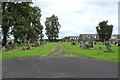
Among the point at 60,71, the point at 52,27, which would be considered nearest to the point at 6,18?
the point at 60,71

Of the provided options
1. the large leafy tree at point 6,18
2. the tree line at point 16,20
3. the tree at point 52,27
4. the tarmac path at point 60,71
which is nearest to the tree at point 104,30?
the tree at point 52,27

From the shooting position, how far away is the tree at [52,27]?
314ft

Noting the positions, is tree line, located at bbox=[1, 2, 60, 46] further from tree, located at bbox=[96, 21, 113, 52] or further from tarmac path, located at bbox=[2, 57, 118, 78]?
tree, located at bbox=[96, 21, 113, 52]

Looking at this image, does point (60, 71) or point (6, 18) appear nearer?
point (60, 71)

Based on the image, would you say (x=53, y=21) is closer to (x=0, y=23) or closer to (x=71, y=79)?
(x=0, y=23)

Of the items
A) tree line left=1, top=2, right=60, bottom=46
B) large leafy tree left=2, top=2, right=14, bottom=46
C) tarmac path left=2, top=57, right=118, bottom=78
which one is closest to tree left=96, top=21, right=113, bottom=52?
tree line left=1, top=2, right=60, bottom=46

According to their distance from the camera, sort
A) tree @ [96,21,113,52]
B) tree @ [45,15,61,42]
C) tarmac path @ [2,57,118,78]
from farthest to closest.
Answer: tree @ [45,15,61,42], tree @ [96,21,113,52], tarmac path @ [2,57,118,78]

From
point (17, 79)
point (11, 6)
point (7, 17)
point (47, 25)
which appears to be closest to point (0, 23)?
point (7, 17)

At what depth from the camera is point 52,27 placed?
9700cm

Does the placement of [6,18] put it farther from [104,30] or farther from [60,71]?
[104,30]

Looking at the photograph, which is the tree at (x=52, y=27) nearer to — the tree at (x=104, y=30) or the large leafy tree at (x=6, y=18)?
the tree at (x=104, y=30)

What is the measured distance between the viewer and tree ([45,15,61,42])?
95.8 meters

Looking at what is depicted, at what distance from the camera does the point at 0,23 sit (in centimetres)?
3275

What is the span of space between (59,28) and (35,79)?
3694 inches
